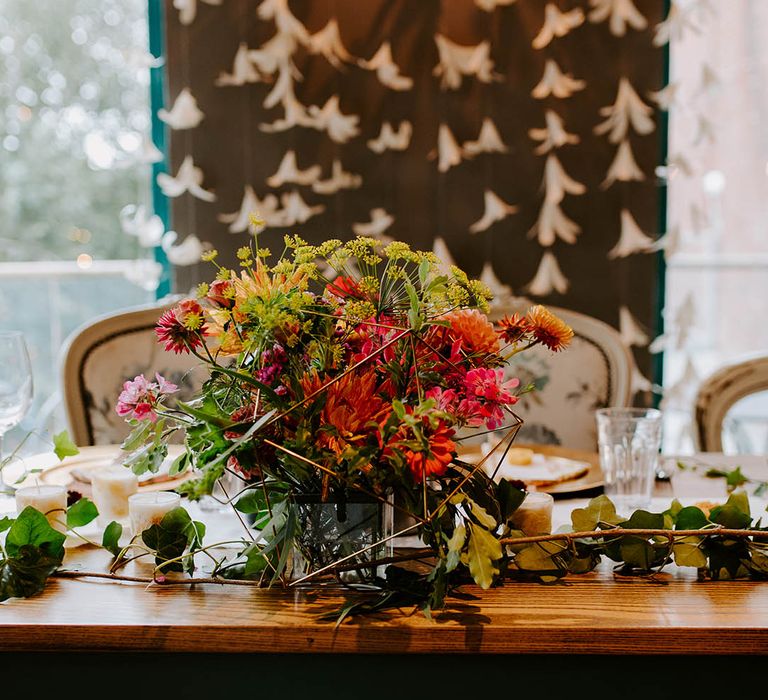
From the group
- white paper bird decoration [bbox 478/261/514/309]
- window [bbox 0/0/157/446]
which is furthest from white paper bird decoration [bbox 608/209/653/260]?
window [bbox 0/0/157/446]

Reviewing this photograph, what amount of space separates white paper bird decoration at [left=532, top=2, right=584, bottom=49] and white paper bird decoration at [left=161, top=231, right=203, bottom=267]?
1.20m

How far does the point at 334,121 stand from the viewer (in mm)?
2596

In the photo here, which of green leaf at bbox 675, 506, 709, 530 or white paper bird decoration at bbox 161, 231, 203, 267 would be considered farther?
white paper bird decoration at bbox 161, 231, 203, 267

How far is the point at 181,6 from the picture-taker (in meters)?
2.59

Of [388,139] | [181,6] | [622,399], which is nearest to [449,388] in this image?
[622,399]

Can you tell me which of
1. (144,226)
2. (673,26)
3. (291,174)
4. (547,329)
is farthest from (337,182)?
(547,329)

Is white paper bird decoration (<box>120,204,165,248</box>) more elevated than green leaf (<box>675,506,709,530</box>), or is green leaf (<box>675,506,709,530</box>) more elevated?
white paper bird decoration (<box>120,204,165,248</box>)

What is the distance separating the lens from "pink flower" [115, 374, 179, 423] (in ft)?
2.73

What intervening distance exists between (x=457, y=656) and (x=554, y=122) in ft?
7.00

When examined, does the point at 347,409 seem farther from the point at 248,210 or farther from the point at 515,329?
the point at 248,210

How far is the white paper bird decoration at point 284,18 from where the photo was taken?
255cm

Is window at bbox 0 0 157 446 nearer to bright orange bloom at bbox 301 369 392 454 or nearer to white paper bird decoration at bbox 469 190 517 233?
white paper bird decoration at bbox 469 190 517 233

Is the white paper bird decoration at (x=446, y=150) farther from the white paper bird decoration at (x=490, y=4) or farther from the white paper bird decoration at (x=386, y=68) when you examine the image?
the white paper bird decoration at (x=490, y=4)

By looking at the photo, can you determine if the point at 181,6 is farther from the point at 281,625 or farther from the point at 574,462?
the point at 281,625
